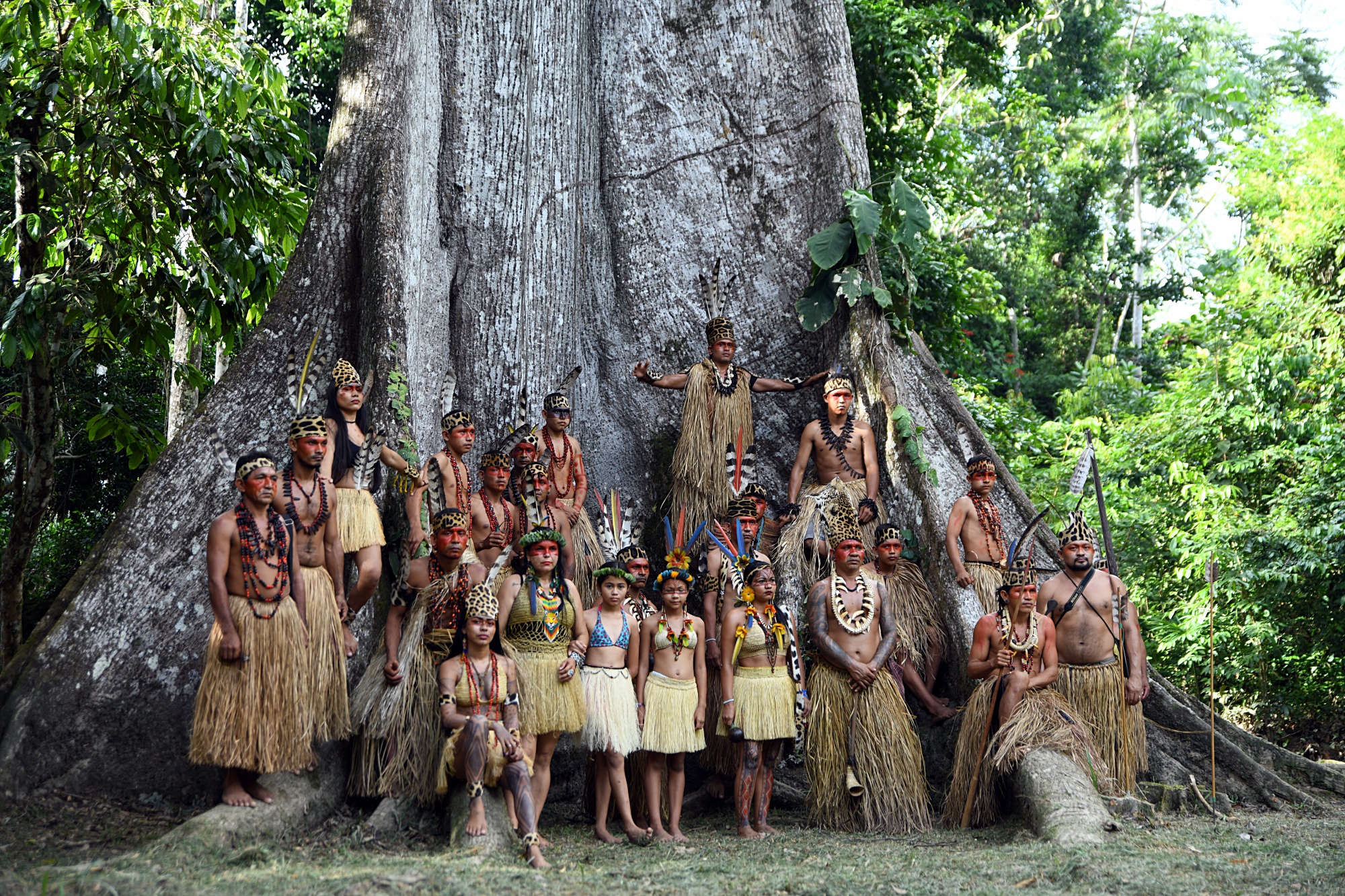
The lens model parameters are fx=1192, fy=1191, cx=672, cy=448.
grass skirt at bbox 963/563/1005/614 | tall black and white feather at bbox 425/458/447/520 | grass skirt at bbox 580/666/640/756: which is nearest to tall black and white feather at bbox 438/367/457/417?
tall black and white feather at bbox 425/458/447/520

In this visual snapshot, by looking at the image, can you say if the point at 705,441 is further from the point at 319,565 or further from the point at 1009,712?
the point at 319,565

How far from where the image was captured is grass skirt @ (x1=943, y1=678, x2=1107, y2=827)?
5578mm

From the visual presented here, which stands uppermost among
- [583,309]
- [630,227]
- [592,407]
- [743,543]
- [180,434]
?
[630,227]

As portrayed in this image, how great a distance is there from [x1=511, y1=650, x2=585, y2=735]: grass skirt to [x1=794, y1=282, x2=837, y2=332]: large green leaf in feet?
9.35

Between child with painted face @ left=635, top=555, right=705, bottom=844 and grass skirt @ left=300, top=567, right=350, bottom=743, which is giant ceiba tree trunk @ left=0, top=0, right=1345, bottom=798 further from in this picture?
child with painted face @ left=635, top=555, right=705, bottom=844

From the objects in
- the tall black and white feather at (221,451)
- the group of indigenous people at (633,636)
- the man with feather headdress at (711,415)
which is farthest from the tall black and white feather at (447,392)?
the tall black and white feather at (221,451)

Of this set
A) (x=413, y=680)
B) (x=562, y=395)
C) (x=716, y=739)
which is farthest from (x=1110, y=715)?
(x=413, y=680)

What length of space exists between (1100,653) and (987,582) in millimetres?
749

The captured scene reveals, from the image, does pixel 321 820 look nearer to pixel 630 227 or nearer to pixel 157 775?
pixel 157 775

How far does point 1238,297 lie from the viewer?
507 inches

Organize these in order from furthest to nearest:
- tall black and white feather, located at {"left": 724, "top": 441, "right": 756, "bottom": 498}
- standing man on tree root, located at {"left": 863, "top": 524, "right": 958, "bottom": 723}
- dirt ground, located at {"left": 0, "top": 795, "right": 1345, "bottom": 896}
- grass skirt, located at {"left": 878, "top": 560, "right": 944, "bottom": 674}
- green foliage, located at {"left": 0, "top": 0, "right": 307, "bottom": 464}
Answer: green foliage, located at {"left": 0, "top": 0, "right": 307, "bottom": 464} < tall black and white feather, located at {"left": 724, "top": 441, "right": 756, "bottom": 498} < grass skirt, located at {"left": 878, "top": 560, "right": 944, "bottom": 674} < standing man on tree root, located at {"left": 863, "top": 524, "right": 958, "bottom": 723} < dirt ground, located at {"left": 0, "top": 795, "right": 1345, "bottom": 896}

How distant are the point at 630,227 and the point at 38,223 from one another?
Result: 3810 millimetres

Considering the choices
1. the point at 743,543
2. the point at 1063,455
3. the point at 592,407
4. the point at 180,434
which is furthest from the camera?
the point at 1063,455

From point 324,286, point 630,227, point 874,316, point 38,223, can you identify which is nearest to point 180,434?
point 324,286
